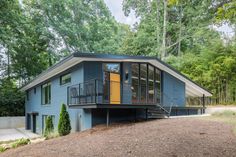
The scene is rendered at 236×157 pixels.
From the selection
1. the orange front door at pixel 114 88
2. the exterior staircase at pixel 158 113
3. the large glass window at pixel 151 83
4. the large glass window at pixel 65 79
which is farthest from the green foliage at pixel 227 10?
the large glass window at pixel 65 79

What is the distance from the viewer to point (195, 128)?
9.47m

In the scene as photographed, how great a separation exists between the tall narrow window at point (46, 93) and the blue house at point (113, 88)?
2.62 ft

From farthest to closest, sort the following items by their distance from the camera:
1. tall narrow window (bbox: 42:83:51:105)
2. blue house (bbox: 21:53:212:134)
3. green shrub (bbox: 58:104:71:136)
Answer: tall narrow window (bbox: 42:83:51:105), green shrub (bbox: 58:104:71:136), blue house (bbox: 21:53:212:134)

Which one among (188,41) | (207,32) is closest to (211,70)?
(207,32)

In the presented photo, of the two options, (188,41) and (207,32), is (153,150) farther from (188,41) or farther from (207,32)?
(188,41)

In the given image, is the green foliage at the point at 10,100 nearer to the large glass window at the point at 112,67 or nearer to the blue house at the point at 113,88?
the blue house at the point at 113,88

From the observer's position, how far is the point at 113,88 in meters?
13.0

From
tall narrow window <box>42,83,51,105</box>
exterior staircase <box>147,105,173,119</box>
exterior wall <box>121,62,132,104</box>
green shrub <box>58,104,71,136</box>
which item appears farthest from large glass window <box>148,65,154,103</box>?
tall narrow window <box>42,83,51,105</box>

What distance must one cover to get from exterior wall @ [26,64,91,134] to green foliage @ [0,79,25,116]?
7.17ft

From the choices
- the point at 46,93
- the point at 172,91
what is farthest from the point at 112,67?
the point at 46,93

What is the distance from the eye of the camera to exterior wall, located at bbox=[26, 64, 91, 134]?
13.1 metres

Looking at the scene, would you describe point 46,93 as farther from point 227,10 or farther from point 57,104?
point 227,10

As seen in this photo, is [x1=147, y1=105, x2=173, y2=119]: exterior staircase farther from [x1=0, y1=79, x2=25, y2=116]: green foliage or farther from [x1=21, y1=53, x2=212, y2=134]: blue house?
[x1=0, y1=79, x2=25, y2=116]: green foliage

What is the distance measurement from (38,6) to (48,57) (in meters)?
5.27
